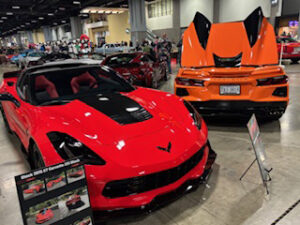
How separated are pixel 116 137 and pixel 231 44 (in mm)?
3028

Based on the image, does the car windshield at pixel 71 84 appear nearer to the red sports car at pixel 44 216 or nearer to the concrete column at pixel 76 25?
the red sports car at pixel 44 216

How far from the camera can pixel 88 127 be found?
2.00 meters

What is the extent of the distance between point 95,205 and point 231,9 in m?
24.3

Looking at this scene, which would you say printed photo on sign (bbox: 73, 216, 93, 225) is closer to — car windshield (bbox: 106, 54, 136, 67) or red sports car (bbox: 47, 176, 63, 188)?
red sports car (bbox: 47, 176, 63, 188)

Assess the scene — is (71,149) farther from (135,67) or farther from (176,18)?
(176,18)

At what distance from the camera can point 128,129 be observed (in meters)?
2.01

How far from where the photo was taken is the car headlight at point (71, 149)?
1.75 m

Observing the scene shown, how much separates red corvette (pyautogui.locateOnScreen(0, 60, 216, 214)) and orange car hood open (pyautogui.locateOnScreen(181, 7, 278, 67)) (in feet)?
5.10

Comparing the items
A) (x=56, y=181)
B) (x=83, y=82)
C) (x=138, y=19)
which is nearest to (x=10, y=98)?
(x=83, y=82)

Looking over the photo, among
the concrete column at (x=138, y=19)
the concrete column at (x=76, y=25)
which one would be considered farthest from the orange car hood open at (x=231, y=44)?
the concrete column at (x=76, y=25)

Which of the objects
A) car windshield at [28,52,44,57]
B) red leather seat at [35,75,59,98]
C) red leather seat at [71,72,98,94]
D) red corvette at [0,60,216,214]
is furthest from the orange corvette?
car windshield at [28,52,44,57]

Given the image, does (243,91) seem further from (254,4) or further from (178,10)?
(178,10)

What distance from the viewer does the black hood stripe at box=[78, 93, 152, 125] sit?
2.19 meters

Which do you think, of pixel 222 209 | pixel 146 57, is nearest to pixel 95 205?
pixel 222 209
